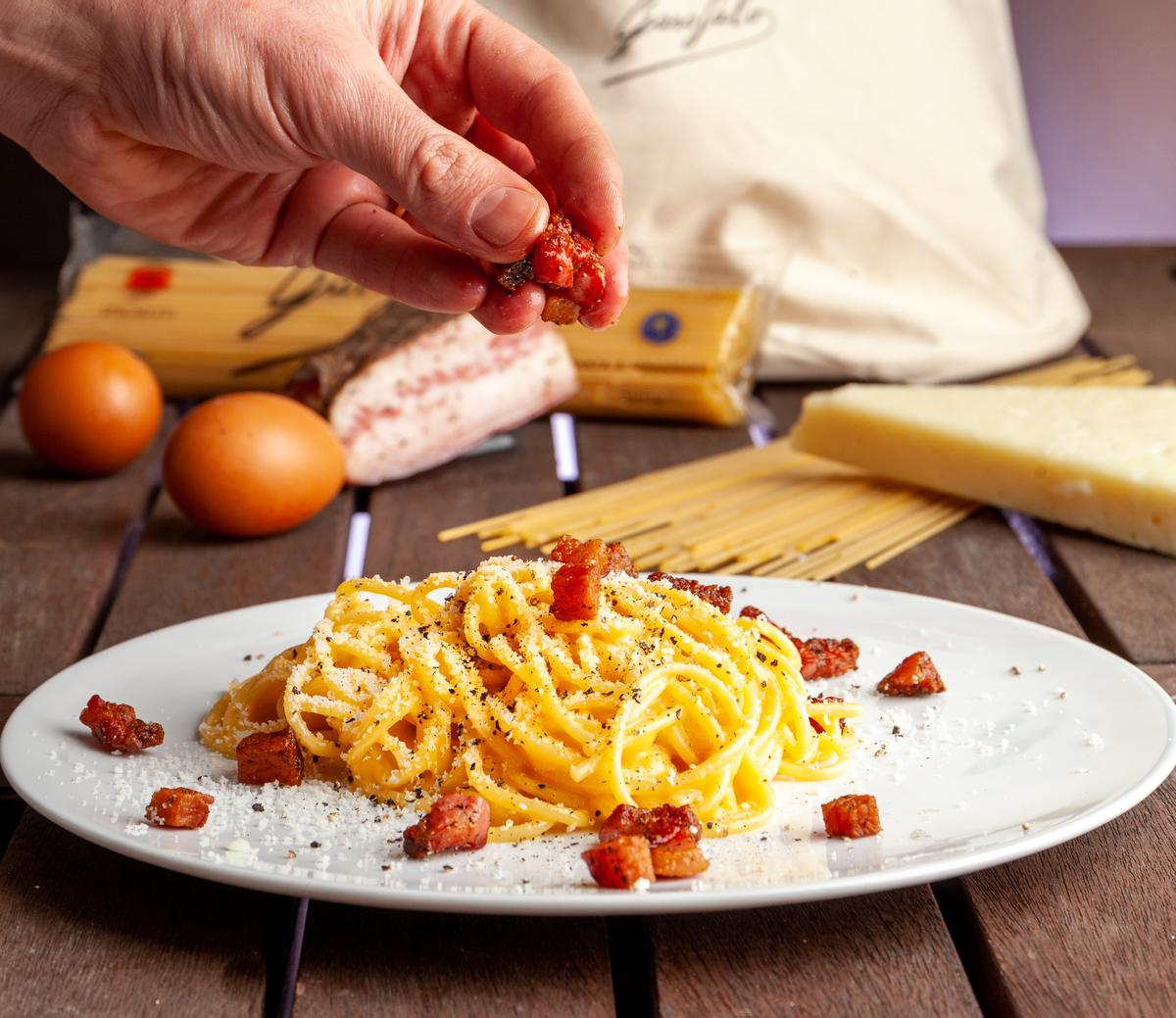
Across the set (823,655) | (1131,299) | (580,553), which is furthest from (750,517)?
(1131,299)

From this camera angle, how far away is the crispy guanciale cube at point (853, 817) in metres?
1.30

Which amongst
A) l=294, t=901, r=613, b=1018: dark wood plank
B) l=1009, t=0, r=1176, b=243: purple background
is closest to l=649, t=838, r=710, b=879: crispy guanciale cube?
l=294, t=901, r=613, b=1018: dark wood plank

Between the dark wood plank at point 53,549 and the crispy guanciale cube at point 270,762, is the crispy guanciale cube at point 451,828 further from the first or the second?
the dark wood plank at point 53,549

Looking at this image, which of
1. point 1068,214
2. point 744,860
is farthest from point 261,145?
point 1068,214


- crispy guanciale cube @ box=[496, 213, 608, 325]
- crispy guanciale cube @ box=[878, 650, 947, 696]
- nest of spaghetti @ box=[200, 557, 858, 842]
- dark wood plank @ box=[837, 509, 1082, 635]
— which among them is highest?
crispy guanciale cube @ box=[496, 213, 608, 325]

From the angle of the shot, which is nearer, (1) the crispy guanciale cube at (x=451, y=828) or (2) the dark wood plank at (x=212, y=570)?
(1) the crispy guanciale cube at (x=451, y=828)

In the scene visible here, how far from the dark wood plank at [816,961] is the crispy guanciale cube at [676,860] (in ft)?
0.29

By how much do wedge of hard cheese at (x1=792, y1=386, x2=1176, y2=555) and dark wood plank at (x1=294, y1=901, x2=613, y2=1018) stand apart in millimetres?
1310

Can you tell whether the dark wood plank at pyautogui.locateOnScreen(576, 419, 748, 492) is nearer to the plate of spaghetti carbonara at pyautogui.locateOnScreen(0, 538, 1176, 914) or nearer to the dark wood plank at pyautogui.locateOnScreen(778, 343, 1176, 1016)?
the plate of spaghetti carbonara at pyautogui.locateOnScreen(0, 538, 1176, 914)

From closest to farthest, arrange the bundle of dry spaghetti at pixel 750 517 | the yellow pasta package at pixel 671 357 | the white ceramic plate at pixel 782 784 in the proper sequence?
the white ceramic plate at pixel 782 784 < the bundle of dry spaghetti at pixel 750 517 < the yellow pasta package at pixel 671 357

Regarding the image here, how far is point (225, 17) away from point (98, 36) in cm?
19

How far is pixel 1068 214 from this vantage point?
4.19 m

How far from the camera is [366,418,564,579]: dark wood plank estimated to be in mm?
2312

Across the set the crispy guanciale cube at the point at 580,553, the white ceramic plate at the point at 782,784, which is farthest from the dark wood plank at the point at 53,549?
the crispy guanciale cube at the point at 580,553
